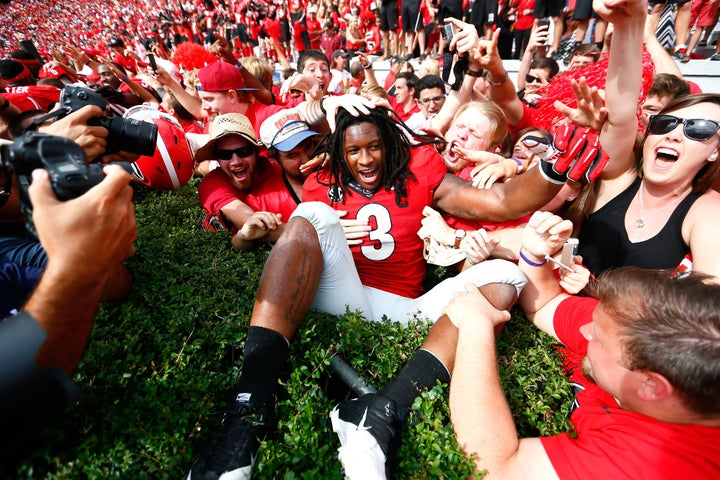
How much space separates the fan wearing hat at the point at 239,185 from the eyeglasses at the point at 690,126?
2693mm

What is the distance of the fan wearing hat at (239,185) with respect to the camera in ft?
10.9

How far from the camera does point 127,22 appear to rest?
2662 cm

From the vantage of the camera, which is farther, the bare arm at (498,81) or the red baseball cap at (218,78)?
the red baseball cap at (218,78)

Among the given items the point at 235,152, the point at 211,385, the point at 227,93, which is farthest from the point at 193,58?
the point at 211,385

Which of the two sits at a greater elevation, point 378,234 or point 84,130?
point 84,130

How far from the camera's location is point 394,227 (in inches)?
109

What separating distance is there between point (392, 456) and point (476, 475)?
386 mm

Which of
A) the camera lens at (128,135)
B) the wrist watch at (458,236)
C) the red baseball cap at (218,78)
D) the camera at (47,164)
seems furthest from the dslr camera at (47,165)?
the red baseball cap at (218,78)

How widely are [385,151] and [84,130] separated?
186 cm

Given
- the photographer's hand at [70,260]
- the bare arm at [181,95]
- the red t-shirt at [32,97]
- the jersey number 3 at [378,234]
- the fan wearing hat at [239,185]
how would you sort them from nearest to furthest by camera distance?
1. the photographer's hand at [70,260]
2. the jersey number 3 at [378,234]
3. the fan wearing hat at [239,185]
4. the red t-shirt at [32,97]
5. the bare arm at [181,95]

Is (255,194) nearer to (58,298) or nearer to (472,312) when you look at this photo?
(472,312)

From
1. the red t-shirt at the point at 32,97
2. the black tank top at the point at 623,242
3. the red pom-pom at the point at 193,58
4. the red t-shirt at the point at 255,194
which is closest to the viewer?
the black tank top at the point at 623,242

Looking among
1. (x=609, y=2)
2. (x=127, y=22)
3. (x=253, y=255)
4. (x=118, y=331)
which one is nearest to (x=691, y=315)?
(x=609, y=2)

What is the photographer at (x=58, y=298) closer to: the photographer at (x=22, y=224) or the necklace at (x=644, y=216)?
the photographer at (x=22, y=224)
